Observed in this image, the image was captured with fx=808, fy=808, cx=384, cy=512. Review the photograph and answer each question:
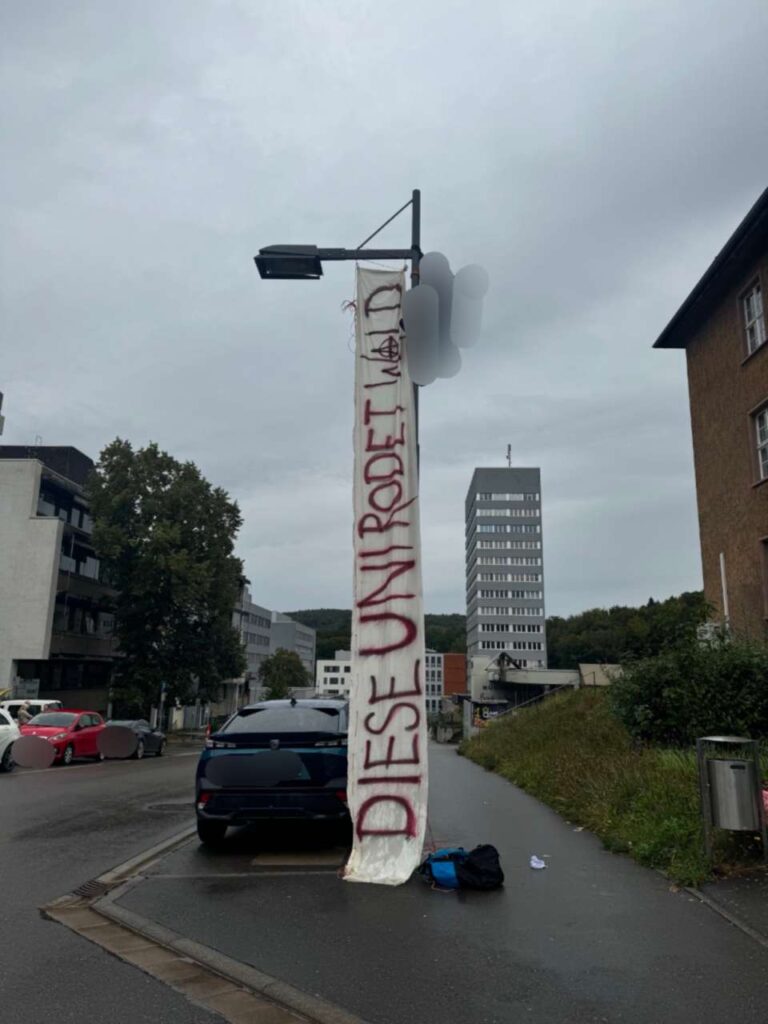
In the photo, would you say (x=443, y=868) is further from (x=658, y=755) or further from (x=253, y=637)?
(x=253, y=637)

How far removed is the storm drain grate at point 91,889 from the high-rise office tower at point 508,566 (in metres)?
118

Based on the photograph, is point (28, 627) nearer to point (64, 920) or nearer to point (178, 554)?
point (178, 554)

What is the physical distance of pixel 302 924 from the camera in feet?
17.3

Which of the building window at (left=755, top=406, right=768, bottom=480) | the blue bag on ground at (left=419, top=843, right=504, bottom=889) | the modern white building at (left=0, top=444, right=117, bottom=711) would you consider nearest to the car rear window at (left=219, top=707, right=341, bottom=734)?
the blue bag on ground at (left=419, top=843, right=504, bottom=889)

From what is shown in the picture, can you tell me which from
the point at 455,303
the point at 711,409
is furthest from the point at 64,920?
the point at 711,409

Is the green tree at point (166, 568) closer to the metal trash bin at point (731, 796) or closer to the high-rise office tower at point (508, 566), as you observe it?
the metal trash bin at point (731, 796)

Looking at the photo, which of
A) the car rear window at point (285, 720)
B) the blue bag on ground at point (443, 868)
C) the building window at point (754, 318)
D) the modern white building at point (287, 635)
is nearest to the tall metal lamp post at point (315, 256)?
the car rear window at point (285, 720)

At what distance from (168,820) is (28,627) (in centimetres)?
3118

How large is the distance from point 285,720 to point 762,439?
1469cm

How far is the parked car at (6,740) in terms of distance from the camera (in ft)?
55.2

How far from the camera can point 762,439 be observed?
1853cm

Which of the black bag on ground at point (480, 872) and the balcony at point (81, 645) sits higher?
the balcony at point (81, 645)

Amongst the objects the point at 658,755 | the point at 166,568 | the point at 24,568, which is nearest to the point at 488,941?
the point at 658,755

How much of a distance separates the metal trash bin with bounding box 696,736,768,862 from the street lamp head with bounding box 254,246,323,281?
553 cm
